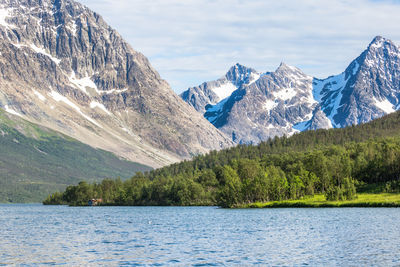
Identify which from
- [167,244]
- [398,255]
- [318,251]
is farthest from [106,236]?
[398,255]

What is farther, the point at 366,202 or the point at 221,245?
the point at 366,202

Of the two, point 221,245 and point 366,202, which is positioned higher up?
point 366,202

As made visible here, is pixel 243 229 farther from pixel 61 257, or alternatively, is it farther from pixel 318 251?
pixel 61 257

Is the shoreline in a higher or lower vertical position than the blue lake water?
higher

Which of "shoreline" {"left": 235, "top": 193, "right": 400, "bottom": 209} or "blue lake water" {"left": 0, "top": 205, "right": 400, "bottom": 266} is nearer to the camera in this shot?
"blue lake water" {"left": 0, "top": 205, "right": 400, "bottom": 266}

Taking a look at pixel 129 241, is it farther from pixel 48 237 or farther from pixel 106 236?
pixel 48 237

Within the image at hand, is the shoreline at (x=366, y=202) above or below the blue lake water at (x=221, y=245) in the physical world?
above

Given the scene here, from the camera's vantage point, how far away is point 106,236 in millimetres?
109188

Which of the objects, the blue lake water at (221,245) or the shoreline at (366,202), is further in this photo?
the shoreline at (366,202)

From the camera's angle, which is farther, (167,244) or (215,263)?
(167,244)

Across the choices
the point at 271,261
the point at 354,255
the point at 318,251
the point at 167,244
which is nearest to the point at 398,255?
the point at 354,255

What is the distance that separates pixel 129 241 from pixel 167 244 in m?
9.96

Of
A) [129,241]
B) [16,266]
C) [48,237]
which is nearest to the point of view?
[16,266]

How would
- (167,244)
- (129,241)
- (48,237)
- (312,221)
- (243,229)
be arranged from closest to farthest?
(167,244) → (129,241) → (48,237) → (243,229) → (312,221)
